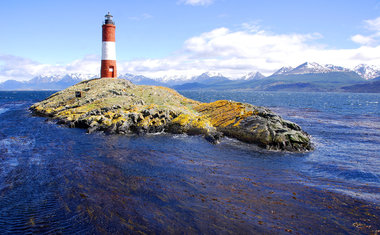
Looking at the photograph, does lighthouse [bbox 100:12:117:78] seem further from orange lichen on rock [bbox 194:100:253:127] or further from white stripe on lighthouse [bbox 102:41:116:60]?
orange lichen on rock [bbox 194:100:253:127]

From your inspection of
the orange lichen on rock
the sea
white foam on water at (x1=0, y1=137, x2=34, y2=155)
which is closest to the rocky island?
the orange lichen on rock

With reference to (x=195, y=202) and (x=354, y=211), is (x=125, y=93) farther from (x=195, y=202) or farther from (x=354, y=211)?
(x=354, y=211)

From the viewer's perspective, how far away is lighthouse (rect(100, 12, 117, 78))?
46594 millimetres

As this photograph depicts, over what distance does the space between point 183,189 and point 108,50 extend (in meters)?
41.3

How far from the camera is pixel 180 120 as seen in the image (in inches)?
1038

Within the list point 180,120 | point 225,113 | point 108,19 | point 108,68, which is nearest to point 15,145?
point 180,120

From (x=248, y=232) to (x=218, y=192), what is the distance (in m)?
3.19

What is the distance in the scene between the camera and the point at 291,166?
16.2 metres

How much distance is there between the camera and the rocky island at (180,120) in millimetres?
21281

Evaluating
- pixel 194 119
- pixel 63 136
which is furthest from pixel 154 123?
pixel 63 136

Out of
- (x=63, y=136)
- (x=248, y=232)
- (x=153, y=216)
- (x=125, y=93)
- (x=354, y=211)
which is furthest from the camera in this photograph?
(x=125, y=93)

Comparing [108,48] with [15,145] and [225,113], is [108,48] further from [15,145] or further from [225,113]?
[15,145]

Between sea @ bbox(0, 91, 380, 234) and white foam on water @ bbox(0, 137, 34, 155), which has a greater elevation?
white foam on water @ bbox(0, 137, 34, 155)

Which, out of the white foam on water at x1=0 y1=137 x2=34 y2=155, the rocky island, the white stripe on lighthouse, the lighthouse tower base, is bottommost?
the white foam on water at x1=0 y1=137 x2=34 y2=155
